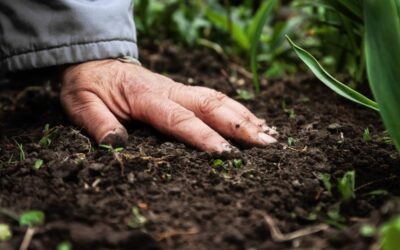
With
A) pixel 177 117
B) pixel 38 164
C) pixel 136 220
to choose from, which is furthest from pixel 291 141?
pixel 38 164

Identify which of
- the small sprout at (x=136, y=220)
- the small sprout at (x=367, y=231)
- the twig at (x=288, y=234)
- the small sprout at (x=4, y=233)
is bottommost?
the small sprout at (x=4, y=233)

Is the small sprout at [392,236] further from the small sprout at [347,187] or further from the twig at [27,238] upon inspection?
the twig at [27,238]

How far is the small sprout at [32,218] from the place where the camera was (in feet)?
3.30

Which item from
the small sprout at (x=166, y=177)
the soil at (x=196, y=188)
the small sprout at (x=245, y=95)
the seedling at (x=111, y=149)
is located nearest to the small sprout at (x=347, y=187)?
the soil at (x=196, y=188)

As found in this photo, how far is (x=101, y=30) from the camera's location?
5.16 ft

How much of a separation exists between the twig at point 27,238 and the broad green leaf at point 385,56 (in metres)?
0.73

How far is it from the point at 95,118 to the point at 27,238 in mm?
Result: 504

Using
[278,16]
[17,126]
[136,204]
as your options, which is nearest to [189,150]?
[136,204]

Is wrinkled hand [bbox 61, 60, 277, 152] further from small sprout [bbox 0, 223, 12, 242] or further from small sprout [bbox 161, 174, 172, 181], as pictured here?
small sprout [bbox 0, 223, 12, 242]

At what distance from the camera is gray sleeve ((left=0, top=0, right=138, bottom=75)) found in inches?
61.0

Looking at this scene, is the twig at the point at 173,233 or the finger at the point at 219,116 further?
the finger at the point at 219,116

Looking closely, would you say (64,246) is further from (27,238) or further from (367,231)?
(367,231)

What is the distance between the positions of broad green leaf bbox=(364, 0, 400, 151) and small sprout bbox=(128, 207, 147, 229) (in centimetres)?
54

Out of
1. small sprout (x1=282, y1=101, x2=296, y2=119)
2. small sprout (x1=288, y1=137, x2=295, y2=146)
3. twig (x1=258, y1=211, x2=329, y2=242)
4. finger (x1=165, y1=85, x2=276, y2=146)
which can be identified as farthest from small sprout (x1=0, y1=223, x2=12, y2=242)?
small sprout (x1=282, y1=101, x2=296, y2=119)
